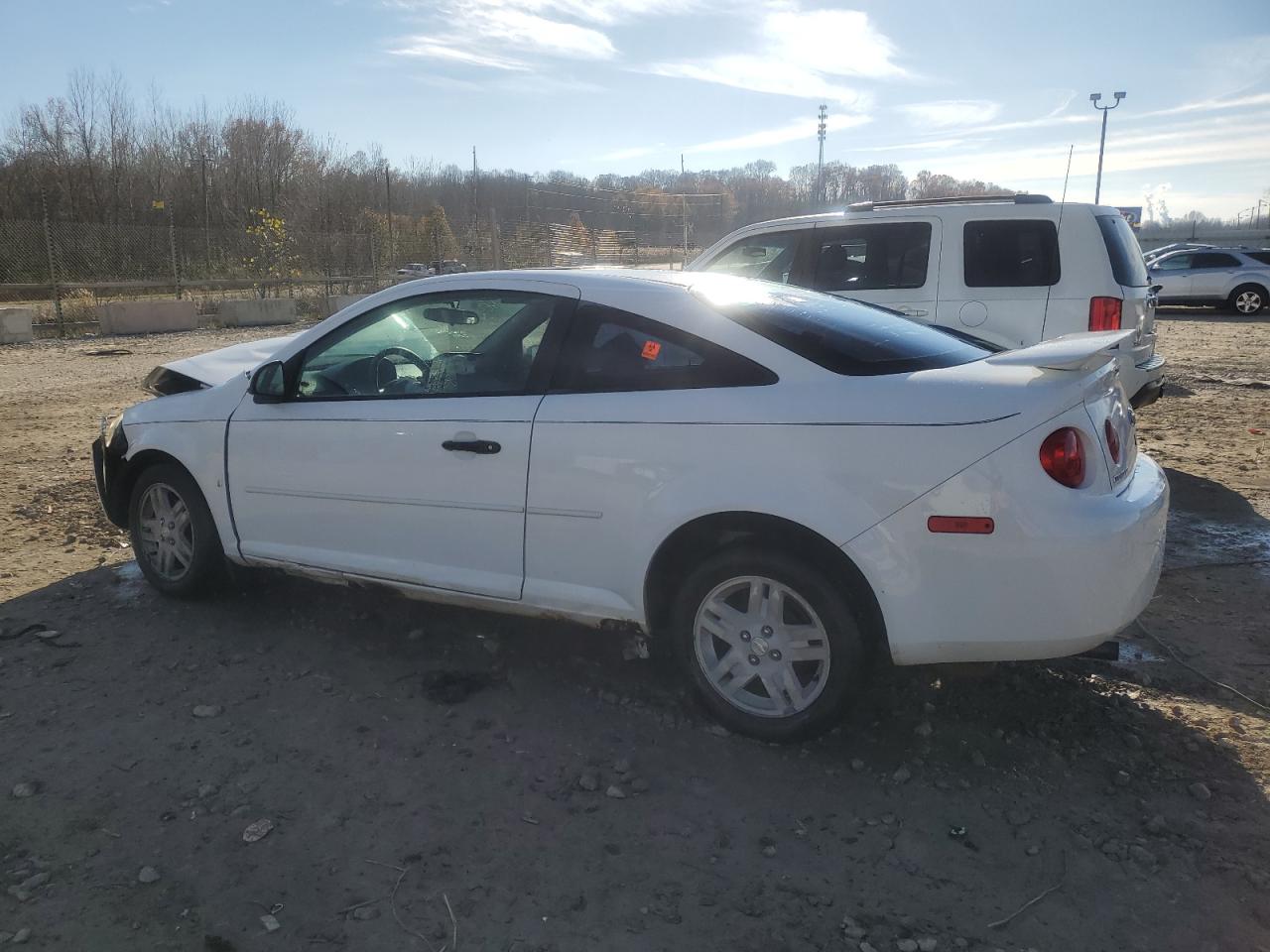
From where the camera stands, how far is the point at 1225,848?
108 inches

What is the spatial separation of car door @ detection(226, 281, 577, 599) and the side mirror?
0.02m

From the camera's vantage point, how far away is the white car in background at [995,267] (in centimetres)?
694

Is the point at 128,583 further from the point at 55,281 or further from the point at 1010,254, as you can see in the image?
the point at 55,281

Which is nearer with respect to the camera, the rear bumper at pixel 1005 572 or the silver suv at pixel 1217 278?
the rear bumper at pixel 1005 572

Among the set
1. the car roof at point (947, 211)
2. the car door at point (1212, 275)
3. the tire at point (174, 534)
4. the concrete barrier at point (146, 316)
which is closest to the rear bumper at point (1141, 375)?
the car roof at point (947, 211)

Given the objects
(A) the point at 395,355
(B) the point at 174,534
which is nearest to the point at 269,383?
(A) the point at 395,355

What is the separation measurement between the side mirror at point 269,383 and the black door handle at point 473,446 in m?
1.00

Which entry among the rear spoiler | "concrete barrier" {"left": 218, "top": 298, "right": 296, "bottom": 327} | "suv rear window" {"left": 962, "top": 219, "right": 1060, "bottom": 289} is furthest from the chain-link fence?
the rear spoiler

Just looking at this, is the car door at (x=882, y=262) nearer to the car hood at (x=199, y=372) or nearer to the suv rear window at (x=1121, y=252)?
the suv rear window at (x=1121, y=252)

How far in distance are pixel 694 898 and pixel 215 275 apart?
27498 millimetres

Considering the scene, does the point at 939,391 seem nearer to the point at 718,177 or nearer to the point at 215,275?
the point at 215,275

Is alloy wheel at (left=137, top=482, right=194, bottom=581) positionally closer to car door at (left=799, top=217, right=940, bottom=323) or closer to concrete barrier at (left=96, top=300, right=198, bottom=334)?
car door at (left=799, top=217, right=940, bottom=323)

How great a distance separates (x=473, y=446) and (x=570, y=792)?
1324 millimetres

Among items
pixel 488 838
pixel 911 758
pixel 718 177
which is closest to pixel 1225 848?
pixel 911 758
